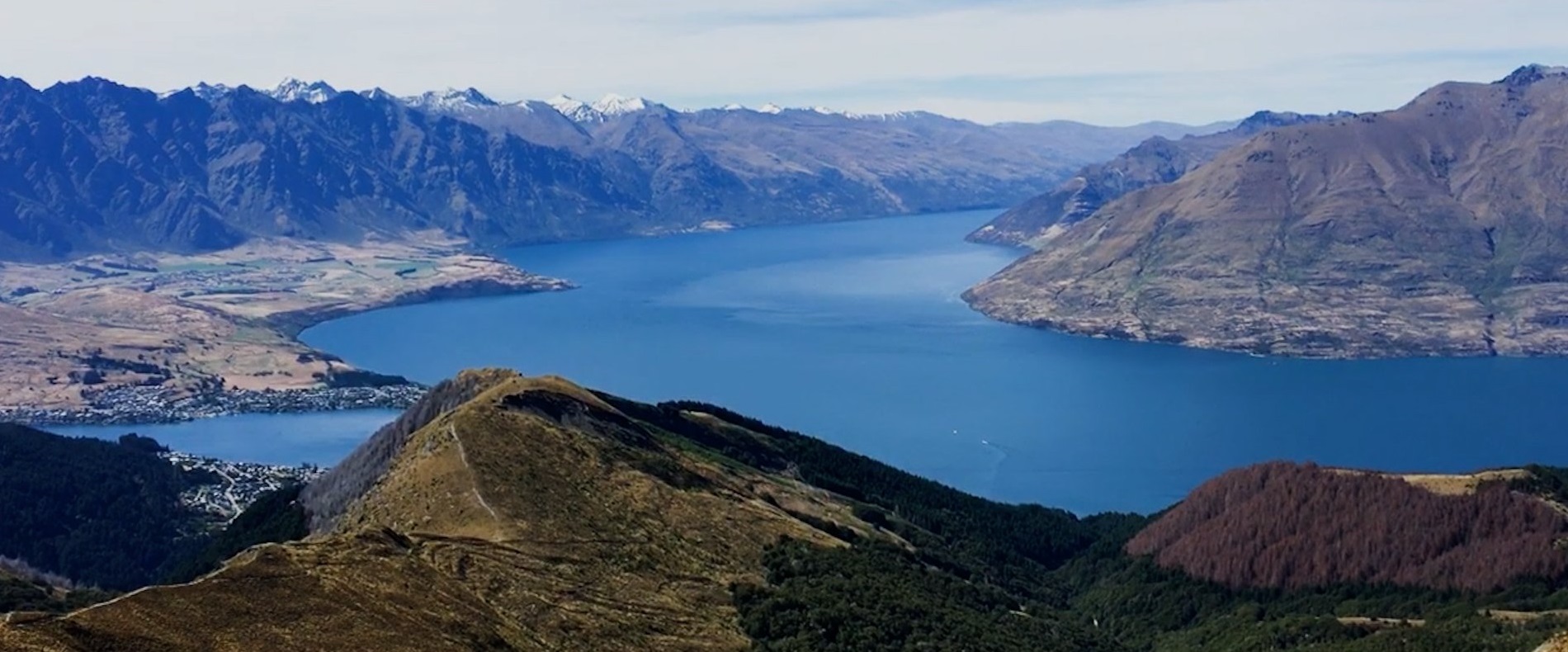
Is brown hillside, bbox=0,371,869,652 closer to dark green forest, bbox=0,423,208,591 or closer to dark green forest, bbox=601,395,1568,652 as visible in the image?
dark green forest, bbox=601,395,1568,652

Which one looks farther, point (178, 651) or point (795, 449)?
point (795, 449)

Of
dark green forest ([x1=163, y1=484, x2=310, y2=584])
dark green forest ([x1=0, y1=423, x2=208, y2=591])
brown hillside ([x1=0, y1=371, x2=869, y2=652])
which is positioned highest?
brown hillside ([x1=0, y1=371, x2=869, y2=652])

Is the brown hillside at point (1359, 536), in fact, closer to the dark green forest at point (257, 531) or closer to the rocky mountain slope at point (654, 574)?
the rocky mountain slope at point (654, 574)

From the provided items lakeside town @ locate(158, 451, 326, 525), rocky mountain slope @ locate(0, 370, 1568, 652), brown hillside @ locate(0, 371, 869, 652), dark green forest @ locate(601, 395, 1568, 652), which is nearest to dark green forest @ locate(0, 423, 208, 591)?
lakeside town @ locate(158, 451, 326, 525)

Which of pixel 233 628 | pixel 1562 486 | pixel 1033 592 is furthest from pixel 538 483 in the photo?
pixel 1562 486

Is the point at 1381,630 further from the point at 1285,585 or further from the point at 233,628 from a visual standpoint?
the point at 233,628

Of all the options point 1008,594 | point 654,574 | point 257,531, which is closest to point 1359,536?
point 1008,594
